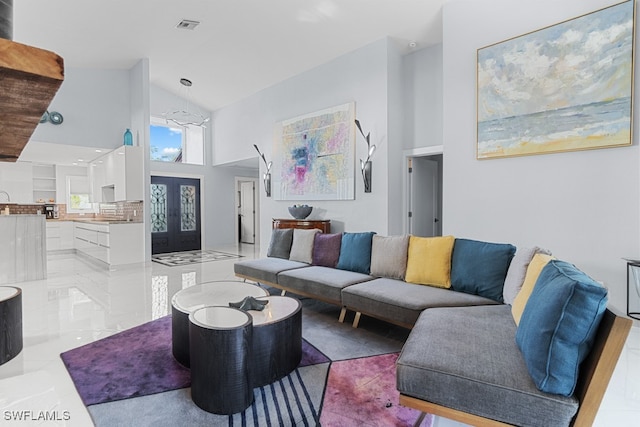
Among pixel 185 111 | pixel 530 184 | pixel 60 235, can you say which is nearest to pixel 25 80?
pixel 530 184

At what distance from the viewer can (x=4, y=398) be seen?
1939mm

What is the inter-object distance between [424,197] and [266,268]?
3.04 meters

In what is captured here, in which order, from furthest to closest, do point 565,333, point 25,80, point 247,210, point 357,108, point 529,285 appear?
point 247,210 < point 357,108 < point 529,285 < point 565,333 < point 25,80

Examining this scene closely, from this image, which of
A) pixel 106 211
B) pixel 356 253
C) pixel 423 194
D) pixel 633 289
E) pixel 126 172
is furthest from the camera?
pixel 106 211

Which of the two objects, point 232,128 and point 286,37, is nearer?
point 286,37

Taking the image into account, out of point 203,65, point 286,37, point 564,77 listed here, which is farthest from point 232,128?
point 564,77

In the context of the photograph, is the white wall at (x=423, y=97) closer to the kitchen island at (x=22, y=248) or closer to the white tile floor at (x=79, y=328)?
the white tile floor at (x=79, y=328)

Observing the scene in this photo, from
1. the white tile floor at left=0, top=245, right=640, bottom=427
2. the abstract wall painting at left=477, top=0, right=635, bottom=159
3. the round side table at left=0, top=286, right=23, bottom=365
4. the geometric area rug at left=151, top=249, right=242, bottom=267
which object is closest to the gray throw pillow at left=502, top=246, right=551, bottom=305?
the white tile floor at left=0, top=245, right=640, bottom=427

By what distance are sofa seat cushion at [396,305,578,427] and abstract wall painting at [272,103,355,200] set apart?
381 cm

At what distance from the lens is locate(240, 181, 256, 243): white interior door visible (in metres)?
9.97

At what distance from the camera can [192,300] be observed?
2.74 metres

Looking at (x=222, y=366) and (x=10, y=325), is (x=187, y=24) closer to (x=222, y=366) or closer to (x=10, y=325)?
(x=10, y=325)

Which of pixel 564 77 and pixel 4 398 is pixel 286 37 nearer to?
pixel 564 77

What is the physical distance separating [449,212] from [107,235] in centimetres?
589
